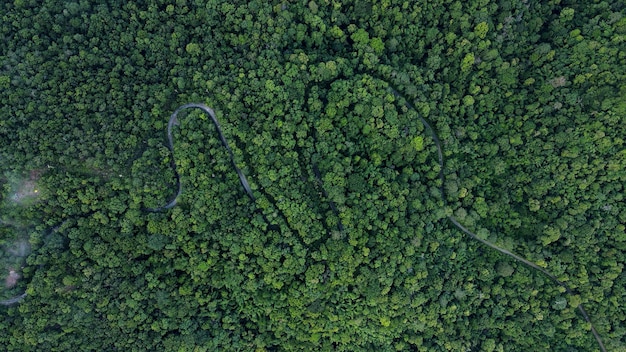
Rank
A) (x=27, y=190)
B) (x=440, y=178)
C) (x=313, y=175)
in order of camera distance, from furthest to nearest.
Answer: (x=440, y=178)
(x=313, y=175)
(x=27, y=190)

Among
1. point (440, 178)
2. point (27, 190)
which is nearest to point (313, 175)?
point (440, 178)

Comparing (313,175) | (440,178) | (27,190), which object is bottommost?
(27,190)

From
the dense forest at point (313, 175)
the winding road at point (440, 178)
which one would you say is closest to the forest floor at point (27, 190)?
the dense forest at point (313, 175)

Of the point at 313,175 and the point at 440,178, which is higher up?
the point at 440,178

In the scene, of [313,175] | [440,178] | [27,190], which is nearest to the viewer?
[27,190]

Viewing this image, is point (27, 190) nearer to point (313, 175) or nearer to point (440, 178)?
point (313, 175)

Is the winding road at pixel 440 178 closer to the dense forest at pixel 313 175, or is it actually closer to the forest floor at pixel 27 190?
the dense forest at pixel 313 175

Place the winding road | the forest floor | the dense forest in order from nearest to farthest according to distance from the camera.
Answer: the forest floor, the dense forest, the winding road

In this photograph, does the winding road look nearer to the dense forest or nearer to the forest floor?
the dense forest

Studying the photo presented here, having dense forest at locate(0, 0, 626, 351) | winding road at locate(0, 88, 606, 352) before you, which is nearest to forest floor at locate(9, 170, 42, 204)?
dense forest at locate(0, 0, 626, 351)

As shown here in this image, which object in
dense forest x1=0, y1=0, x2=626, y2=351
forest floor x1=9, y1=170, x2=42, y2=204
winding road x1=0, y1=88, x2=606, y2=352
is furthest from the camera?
winding road x1=0, y1=88, x2=606, y2=352
